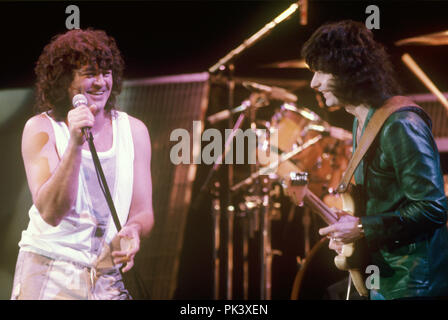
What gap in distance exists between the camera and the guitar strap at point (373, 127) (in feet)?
6.36

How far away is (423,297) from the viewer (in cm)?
179

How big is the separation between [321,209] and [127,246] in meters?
0.86

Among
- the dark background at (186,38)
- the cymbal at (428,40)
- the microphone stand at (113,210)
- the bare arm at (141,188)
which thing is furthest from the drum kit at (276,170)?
the microphone stand at (113,210)

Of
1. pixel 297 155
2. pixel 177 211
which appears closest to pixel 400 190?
pixel 177 211

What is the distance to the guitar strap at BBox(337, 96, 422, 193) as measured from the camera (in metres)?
1.94

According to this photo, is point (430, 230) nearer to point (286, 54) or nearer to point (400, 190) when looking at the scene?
point (400, 190)

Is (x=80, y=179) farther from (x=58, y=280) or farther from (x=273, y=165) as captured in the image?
(x=273, y=165)

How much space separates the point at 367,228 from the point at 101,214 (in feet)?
3.85

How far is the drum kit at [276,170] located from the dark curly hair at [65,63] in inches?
69.6

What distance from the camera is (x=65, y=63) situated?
254 cm

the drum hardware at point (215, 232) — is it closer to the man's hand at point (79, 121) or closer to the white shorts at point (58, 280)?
the white shorts at point (58, 280)

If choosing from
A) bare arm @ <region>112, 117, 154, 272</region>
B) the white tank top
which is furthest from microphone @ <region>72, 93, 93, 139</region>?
bare arm @ <region>112, 117, 154, 272</region>

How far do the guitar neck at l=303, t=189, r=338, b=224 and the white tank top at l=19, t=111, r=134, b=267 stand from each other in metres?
0.84

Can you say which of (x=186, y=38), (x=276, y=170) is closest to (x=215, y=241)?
(x=276, y=170)
